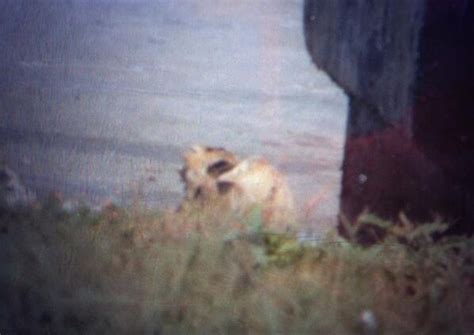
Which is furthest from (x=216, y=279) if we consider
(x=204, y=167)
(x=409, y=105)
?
(x=204, y=167)

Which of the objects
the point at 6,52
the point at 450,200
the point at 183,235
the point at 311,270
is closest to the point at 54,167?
the point at 6,52

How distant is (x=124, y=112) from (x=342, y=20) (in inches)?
61.5

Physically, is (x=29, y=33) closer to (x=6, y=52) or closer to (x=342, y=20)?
(x=6, y=52)

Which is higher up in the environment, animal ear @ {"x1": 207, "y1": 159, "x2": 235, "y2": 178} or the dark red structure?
the dark red structure

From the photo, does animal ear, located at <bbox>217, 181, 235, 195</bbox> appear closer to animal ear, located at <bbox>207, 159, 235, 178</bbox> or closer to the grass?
animal ear, located at <bbox>207, 159, 235, 178</bbox>

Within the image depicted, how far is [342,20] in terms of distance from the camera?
4371mm

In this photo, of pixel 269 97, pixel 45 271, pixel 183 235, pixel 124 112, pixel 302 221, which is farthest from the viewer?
pixel 269 97

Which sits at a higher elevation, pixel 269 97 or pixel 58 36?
pixel 58 36

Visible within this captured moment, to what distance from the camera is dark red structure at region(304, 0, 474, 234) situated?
3049 mm

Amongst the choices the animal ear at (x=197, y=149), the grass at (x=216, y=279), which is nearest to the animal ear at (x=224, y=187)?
the animal ear at (x=197, y=149)

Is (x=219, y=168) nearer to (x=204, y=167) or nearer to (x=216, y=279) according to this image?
(x=204, y=167)

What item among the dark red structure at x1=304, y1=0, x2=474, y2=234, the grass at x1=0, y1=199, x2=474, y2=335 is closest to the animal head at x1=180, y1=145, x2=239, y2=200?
the dark red structure at x1=304, y1=0, x2=474, y2=234

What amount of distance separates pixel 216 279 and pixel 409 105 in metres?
1.21

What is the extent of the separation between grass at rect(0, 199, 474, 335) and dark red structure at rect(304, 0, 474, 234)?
0.51m
